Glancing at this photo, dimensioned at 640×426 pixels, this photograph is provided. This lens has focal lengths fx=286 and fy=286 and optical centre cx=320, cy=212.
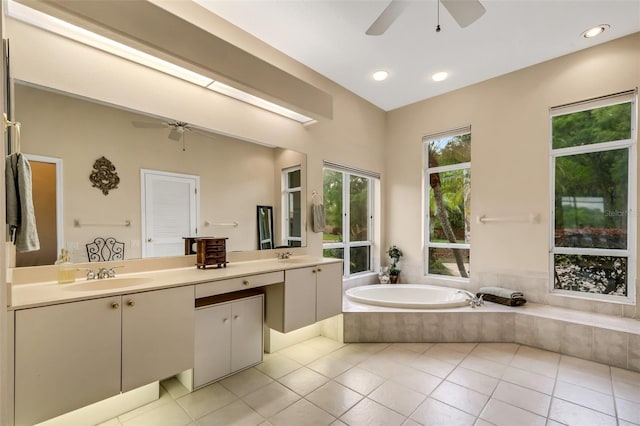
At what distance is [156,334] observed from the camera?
5.55ft

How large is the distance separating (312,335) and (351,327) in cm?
45

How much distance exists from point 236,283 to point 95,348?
86cm

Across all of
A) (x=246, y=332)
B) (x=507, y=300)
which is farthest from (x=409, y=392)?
(x=507, y=300)

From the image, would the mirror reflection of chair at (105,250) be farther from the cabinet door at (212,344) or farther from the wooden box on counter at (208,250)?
the cabinet door at (212,344)

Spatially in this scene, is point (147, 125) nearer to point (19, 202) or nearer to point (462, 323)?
point (19, 202)

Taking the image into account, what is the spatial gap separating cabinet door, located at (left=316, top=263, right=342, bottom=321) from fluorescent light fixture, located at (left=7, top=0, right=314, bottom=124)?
1.75 meters

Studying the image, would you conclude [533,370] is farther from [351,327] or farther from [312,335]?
[312,335]

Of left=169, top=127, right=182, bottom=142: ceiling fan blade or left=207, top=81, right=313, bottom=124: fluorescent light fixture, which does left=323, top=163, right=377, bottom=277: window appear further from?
left=169, top=127, right=182, bottom=142: ceiling fan blade

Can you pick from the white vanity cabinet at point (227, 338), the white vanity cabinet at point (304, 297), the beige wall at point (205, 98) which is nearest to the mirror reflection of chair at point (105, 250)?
the white vanity cabinet at point (227, 338)

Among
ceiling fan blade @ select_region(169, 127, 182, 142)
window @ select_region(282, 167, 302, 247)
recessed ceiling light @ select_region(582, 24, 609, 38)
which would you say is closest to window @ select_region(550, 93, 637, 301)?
recessed ceiling light @ select_region(582, 24, 609, 38)

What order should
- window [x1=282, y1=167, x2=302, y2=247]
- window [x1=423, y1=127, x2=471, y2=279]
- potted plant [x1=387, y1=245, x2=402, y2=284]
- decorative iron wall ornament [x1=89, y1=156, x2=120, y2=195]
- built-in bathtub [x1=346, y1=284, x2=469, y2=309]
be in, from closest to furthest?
decorative iron wall ornament [x1=89, y1=156, x2=120, y2=195], window [x1=282, y1=167, x2=302, y2=247], built-in bathtub [x1=346, y1=284, x2=469, y2=309], window [x1=423, y1=127, x2=471, y2=279], potted plant [x1=387, y1=245, x2=402, y2=284]

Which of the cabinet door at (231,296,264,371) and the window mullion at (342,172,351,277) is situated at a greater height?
the window mullion at (342,172,351,277)

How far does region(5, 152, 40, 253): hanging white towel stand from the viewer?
1332 mm

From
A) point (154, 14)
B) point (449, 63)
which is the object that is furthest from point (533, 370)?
point (154, 14)
